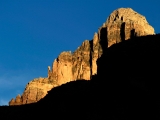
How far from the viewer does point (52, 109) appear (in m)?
37.1

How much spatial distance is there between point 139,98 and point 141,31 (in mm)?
133580

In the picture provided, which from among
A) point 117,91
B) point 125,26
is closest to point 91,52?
point 125,26

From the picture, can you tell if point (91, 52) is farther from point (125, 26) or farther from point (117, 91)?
point (117, 91)

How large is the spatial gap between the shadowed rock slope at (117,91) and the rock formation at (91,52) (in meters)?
114

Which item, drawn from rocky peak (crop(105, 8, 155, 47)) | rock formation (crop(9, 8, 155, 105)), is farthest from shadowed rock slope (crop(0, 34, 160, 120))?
rocky peak (crop(105, 8, 155, 47))

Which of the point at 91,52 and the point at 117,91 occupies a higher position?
the point at 91,52

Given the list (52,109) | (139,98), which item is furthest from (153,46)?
(52,109)

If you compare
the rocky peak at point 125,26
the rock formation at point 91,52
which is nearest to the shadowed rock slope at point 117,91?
the rock formation at point 91,52

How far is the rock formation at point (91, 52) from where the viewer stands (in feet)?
526

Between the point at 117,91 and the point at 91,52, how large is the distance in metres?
138

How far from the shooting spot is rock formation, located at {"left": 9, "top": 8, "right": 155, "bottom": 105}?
526ft

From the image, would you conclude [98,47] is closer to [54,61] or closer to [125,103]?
[54,61]

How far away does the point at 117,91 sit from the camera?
1344 inches

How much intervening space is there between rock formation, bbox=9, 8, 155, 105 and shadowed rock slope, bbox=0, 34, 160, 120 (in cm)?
11429
